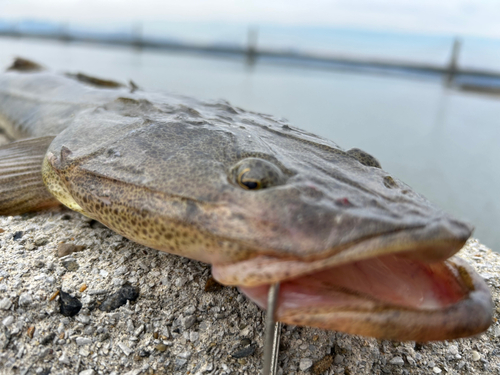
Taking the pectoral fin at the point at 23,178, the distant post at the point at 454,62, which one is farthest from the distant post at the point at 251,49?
the pectoral fin at the point at 23,178

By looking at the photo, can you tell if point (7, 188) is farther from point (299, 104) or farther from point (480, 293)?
point (299, 104)

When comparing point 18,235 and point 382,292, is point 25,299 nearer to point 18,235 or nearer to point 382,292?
point 18,235

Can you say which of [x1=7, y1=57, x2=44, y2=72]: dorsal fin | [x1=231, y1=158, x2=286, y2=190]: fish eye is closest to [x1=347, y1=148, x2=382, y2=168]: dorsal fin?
[x1=231, y1=158, x2=286, y2=190]: fish eye

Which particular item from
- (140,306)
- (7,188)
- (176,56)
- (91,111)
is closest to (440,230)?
(140,306)

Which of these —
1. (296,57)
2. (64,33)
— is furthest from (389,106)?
(64,33)

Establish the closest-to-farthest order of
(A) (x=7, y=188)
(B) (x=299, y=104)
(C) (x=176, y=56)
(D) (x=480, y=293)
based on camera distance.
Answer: (D) (x=480, y=293), (A) (x=7, y=188), (B) (x=299, y=104), (C) (x=176, y=56)

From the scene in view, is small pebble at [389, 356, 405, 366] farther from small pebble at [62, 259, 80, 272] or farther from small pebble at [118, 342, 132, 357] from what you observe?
small pebble at [62, 259, 80, 272]

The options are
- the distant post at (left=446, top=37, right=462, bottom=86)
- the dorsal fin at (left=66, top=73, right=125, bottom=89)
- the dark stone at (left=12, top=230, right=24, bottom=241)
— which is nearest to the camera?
the dark stone at (left=12, top=230, right=24, bottom=241)
